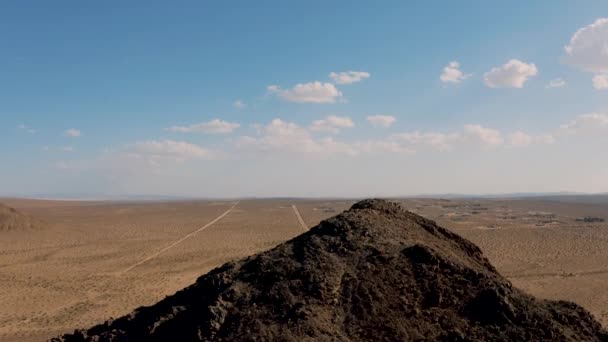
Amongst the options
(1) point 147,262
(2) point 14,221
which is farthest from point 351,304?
(2) point 14,221

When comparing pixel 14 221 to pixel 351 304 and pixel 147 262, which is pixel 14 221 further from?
→ pixel 351 304

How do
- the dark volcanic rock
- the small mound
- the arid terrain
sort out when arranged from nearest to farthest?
the dark volcanic rock, the arid terrain, the small mound

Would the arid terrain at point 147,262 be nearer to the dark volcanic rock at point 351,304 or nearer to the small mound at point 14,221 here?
the small mound at point 14,221

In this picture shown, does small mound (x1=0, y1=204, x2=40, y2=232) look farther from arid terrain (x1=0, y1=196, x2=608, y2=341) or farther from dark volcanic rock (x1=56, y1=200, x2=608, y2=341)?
dark volcanic rock (x1=56, y1=200, x2=608, y2=341)

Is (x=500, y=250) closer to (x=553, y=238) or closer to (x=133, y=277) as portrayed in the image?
(x=553, y=238)

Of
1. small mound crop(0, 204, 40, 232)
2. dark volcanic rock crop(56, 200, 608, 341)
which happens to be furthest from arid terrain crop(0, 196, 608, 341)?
dark volcanic rock crop(56, 200, 608, 341)

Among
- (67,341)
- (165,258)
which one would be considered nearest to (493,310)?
(67,341)

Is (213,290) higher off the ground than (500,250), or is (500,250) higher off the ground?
(213,290)

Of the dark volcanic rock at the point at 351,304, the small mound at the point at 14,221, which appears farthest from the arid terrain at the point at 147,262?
the dark volcanic rock at the point at 351,304
